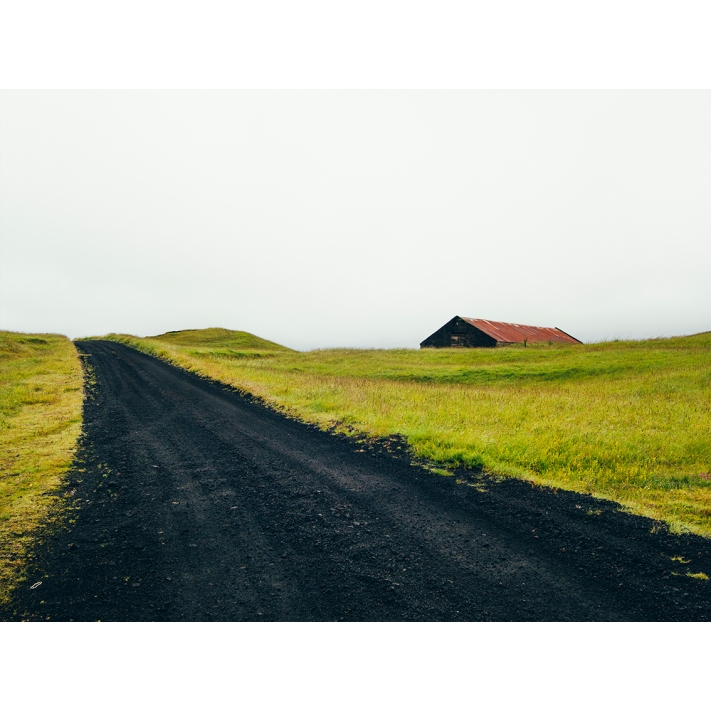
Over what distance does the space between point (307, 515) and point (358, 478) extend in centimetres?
178

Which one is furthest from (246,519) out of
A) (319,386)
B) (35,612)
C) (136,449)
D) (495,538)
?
(319,386)

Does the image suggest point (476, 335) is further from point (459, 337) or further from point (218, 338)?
point (218, 338)

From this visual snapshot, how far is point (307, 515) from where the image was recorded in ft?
20.1

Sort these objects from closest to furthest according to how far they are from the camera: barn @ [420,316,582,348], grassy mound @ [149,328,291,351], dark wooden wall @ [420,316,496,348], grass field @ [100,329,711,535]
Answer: grass field @ [100,329,711,535] → barn @ [420,316,582,348] → dark wooden wall @ [420,316,496,348] → grassy mound @ [149,328,291,351]

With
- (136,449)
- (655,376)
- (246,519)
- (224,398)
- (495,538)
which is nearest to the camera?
(495,538)

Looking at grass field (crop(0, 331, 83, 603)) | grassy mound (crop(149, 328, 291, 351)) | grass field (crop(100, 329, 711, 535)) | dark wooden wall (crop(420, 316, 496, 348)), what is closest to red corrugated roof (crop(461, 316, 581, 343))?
dark wooden wall (crop(420, 316, 496, 348))

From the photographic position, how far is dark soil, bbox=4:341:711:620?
13.2 ft

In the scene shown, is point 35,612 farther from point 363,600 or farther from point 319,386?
point 319,386

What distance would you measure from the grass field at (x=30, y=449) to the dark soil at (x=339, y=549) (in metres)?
0.35

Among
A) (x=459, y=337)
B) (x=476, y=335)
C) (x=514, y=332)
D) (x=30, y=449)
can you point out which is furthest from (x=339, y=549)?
(x=514, y=332)

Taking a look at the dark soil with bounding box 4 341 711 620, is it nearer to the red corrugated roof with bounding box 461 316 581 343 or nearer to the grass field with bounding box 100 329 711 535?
the grass field with bounding box 100 329 711 535

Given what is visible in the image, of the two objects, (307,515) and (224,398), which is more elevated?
(224,398)

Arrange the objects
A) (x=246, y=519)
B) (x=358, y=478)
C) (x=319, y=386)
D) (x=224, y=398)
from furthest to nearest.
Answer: (x=319, y=386) < (x=224, y=398) < (x=358, y=478) < (x=246, y=519)

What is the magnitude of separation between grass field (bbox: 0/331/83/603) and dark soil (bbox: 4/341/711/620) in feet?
1.14
